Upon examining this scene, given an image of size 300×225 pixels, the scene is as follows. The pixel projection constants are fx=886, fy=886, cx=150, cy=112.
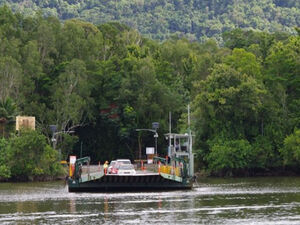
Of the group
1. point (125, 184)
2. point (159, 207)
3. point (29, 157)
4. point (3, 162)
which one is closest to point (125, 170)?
point (125, 184)

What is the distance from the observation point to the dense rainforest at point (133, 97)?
110 m

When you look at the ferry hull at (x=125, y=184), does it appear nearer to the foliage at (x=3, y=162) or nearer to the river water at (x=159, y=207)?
the river water at (x=159, y=207)

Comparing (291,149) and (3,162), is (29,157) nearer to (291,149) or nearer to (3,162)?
(3,162)

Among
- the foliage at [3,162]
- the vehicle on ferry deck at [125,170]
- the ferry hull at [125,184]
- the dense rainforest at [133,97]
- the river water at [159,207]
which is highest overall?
the dense rainforest at [133,97]

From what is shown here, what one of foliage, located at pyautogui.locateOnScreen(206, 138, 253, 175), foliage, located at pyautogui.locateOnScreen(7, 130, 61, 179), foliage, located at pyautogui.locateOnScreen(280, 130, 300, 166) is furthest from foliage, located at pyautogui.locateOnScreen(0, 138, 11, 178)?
foliage, located at pyautogui.locateOnScreen(280, 130, 300, 166)

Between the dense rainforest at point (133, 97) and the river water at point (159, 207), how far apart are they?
28.2m

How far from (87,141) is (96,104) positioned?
636cm

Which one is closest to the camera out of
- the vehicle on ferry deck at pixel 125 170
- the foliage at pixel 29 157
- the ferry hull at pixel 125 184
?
the ferry hull at pixel 125 184

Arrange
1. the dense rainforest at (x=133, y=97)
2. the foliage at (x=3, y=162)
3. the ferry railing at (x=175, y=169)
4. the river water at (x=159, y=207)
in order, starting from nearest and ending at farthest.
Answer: the river water at (x=159, y=207), the ferry railing at (x=175, y=169), the foliage at (x=3, y=162), the dense rainforest at (x=133, y=97)

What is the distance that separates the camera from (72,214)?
56.7 meters

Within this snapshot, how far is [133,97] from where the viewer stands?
13225 centimetres

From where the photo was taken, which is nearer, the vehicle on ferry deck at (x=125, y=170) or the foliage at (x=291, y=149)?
the vehicle on ferry deck at (x=125, y=170)

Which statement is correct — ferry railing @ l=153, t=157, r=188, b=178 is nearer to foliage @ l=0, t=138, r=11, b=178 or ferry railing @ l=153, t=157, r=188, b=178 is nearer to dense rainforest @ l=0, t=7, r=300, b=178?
dense rainforest @ l=0, t=7, r=300, b=178

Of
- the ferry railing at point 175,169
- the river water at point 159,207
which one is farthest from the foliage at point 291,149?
the river water at point 159,207
